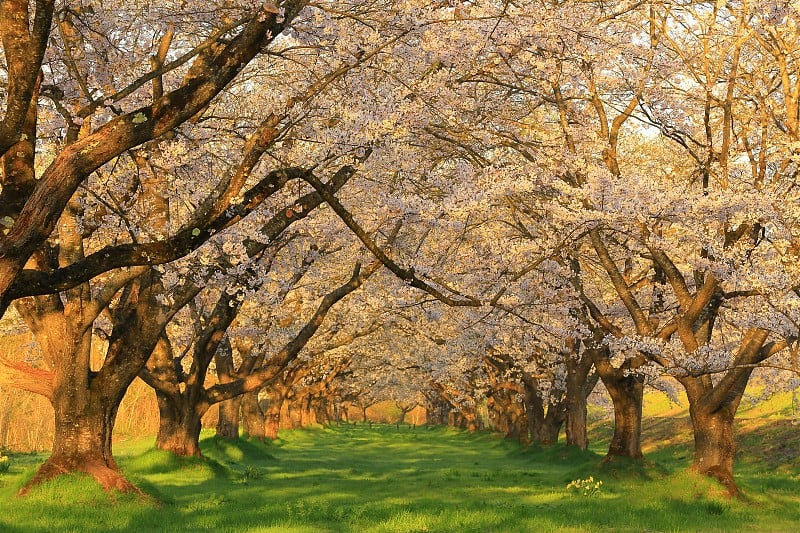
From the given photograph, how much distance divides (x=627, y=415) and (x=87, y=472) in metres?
16.2

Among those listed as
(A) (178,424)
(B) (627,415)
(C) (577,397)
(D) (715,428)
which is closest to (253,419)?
(C) (577,397)

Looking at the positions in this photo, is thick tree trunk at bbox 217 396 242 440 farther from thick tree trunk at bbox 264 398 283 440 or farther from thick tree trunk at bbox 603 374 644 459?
thick tree trunk at bbox 603 374 644 459

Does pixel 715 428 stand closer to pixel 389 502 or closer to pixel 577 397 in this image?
pixel 389 502

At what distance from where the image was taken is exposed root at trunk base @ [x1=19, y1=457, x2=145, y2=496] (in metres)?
17.8

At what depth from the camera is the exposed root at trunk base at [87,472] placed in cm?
1775

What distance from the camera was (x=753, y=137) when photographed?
21.7 meters

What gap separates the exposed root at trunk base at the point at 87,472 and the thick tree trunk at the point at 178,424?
8.62 meters

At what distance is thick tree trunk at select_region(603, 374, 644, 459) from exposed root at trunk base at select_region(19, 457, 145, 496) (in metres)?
15.0

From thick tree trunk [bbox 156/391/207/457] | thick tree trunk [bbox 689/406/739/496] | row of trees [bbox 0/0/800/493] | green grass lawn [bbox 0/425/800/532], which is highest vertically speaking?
row of trees [bbox 0/0/800/493]

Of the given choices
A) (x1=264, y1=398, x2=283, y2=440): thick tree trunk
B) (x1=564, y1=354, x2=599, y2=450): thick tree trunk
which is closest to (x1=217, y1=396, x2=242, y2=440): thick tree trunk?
(x1=564, y1=354, x2=599, y2=450): thick tree trunk

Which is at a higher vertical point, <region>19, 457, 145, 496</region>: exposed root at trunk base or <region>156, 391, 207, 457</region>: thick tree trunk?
<region>156, 391, 207, 457</region>: thick tree trunk

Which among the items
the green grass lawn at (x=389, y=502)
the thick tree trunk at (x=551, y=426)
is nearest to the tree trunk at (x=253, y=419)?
the thick tree trunk at (x=551, y=426)

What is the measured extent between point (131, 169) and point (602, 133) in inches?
436

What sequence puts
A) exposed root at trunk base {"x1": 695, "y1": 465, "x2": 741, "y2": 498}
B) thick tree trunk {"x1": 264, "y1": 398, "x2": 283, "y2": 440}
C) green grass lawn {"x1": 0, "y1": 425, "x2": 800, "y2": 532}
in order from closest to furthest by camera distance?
green grass lawn {"x1": 0, "y1": 425, "x2": 800, "y2": 532}, exposed root at trunk base {"x1": 695, "y1": 465, "x2": 741, "y2": 498}, thick tree trunk {"x1": 264, "y1": 398, "x2": 283, "y2": 440}
